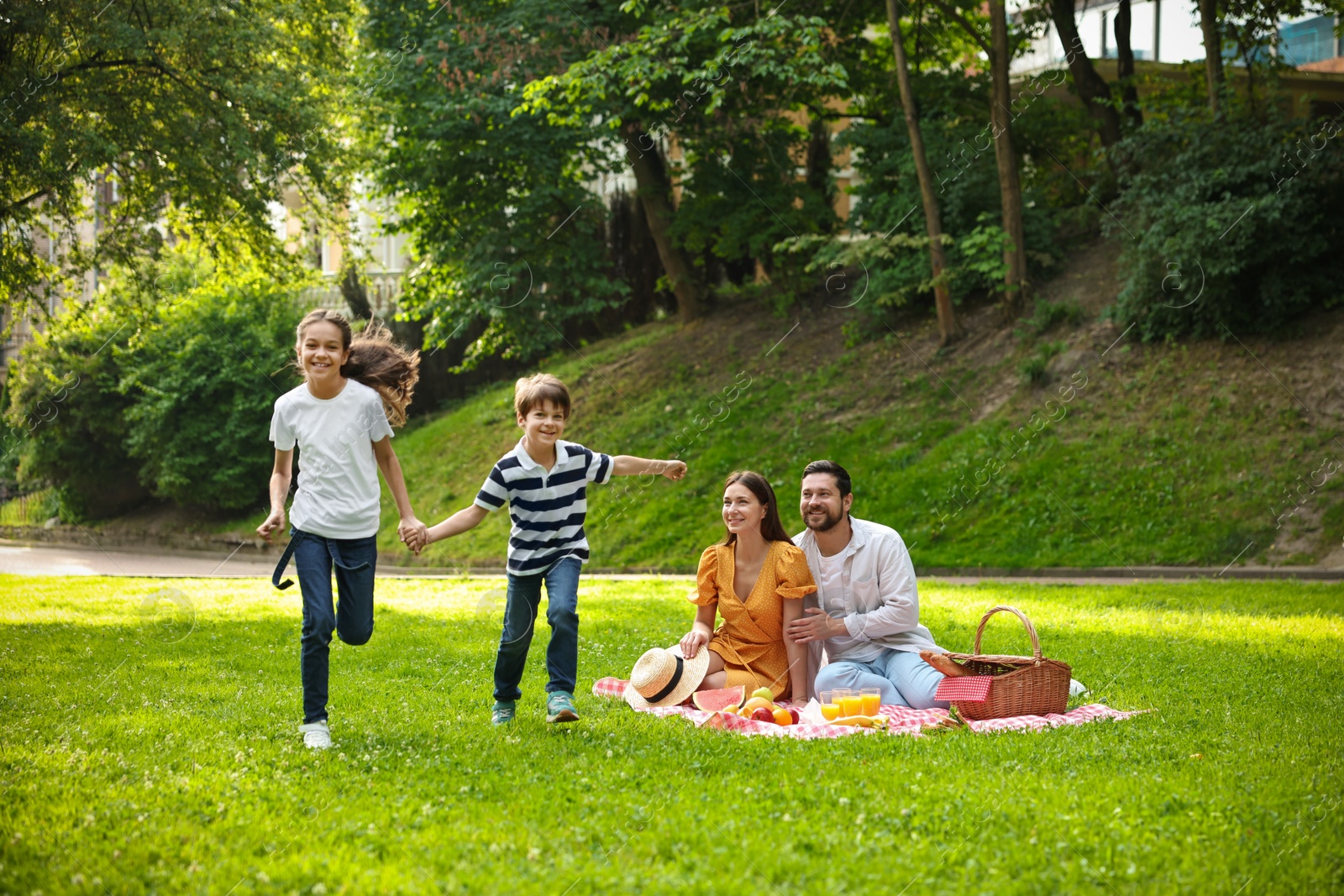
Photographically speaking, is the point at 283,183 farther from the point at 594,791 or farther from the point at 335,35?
the point at 594,791

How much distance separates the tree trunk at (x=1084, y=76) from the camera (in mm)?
20469

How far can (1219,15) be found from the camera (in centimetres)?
1820

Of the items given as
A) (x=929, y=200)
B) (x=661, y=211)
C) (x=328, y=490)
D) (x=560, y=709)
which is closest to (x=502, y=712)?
(x=560, y=709)

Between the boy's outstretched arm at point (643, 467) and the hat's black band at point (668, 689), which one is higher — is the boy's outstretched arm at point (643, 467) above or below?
above

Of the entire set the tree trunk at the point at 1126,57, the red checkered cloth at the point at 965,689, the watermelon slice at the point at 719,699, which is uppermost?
the tree trunk at the point at 1126,57

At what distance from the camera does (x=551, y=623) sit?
5.75 metres

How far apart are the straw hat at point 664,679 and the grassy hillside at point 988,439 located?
356 inches

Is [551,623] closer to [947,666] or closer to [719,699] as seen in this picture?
[719,699]

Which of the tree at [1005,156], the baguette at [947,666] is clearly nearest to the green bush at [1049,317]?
the tree at [1005,156]

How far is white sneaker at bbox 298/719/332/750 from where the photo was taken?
5.18 meters

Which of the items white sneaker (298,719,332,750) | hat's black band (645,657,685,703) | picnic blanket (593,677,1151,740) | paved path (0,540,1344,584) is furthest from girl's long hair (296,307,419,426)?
paved path (0,540,1344,584)

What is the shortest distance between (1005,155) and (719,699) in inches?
550

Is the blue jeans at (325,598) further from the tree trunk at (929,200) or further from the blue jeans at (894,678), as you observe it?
the tree trunk at (929,200)

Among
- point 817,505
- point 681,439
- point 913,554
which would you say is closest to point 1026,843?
point 817,505
